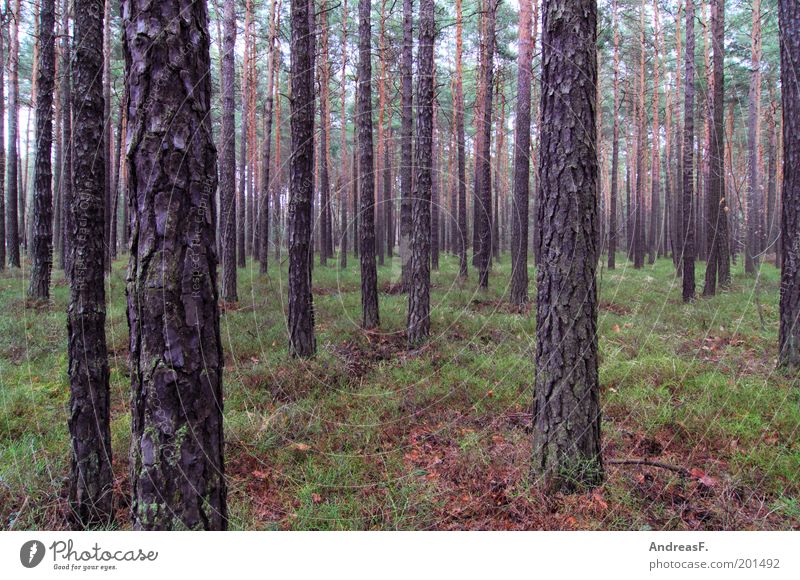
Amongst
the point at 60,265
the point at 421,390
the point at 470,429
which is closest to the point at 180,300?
the point at 470,429

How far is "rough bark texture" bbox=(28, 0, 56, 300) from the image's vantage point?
28.3 ft

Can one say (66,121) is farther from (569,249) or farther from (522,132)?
(569,249)

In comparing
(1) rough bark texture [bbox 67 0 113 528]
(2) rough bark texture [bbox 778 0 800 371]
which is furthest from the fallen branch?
(1) rough bark texture [bbox 67 0 113 528]

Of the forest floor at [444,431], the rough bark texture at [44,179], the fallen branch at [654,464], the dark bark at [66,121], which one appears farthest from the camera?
the rough bark texture at [44,179]

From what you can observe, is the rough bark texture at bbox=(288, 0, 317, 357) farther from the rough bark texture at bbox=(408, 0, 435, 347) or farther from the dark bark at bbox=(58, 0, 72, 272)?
the dark bark at bbox=(58, 0, 72, 272)

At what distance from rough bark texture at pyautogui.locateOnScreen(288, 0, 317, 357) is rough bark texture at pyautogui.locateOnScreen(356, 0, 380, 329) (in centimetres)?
218

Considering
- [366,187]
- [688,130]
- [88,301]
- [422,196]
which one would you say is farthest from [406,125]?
[88,301]

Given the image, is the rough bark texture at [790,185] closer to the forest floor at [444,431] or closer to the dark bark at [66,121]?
the forest floor at [444,431]

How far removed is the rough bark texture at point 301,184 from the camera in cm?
674

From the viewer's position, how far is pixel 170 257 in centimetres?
220

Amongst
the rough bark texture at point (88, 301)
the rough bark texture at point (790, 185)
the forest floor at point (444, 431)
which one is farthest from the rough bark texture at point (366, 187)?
the rough bark texture at point (790, 185)

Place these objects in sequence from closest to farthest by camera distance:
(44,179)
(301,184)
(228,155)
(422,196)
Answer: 1. (301,184)
2. (422,196)
3. (44,179)
4. (228,155)

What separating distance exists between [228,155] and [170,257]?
11.3 metres

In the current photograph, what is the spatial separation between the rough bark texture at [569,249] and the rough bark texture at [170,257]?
240cm
